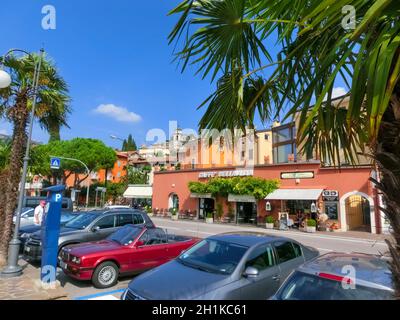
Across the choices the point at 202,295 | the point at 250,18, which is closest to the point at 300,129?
the point at 250,18

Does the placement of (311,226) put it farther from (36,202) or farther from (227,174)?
(36,202)

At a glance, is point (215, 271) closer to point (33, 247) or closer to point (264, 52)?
point (264, 52)

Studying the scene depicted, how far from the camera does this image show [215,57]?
3.36 metres

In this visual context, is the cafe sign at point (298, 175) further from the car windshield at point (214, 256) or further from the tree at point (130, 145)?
the tree at point (130, 145)

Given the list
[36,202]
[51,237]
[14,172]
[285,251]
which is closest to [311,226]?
[285,251]

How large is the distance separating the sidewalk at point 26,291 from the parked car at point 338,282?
4826 mm

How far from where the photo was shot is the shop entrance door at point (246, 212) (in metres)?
26.8

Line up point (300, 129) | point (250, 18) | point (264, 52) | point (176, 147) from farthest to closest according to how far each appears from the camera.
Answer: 1. point (176, 147)
2. point (264, 52)
3. point (250, 18)
4. point (300, 129)

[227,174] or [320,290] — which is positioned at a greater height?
[227,174]

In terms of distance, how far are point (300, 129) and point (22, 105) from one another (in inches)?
359

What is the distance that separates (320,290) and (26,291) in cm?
603

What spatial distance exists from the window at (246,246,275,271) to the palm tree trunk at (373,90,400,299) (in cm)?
298

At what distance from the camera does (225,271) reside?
14.8 feet

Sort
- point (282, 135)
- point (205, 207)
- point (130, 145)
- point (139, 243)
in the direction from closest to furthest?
point (139, 243) → point (282, 135) → point (205, 207) → point (130, 145)
